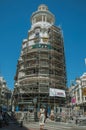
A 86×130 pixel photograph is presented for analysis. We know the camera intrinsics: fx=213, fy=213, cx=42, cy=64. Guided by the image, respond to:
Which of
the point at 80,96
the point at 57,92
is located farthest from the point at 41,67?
the point at 80,96

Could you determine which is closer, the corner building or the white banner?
the white banner

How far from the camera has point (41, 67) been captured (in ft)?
184

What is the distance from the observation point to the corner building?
53250mm

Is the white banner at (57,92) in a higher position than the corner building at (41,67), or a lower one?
lower

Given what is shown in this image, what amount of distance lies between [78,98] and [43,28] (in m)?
28.4

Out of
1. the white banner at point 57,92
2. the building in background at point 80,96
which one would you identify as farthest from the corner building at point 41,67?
the building in background at point 80,96

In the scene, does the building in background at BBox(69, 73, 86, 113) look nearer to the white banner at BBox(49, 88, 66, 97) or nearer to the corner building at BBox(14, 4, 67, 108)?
the white banner at BBox(49, 88, 66, 97)

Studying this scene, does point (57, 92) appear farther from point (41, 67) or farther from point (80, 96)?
point (80, 96)

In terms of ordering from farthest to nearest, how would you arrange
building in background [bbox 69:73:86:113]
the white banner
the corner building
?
building in background [bbox 69:73:86:113] → the corner building → the white banner

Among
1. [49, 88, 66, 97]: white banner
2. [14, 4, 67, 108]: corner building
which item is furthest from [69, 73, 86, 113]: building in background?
[14, 4, 67, 108]: corner building

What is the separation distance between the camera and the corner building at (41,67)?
53.2m

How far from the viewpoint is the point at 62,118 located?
112 ft

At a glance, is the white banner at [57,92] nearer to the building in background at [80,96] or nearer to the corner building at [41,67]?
the corner building at [41,67]

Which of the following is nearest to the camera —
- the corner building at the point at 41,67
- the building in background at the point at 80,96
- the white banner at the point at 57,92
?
the white banner at the point at 57,92
